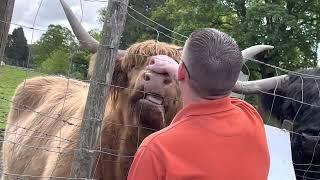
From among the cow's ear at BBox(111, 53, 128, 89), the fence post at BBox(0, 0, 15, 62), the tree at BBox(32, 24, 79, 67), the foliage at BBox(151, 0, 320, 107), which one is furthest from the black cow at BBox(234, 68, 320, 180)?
the foliage at BBox(151, 0, 320, 107)

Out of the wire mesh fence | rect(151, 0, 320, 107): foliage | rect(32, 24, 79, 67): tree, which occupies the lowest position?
the wire mesh fence

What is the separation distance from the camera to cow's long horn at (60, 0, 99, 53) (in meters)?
3.74

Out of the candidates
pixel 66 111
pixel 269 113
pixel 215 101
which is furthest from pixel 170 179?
pixel 269 113

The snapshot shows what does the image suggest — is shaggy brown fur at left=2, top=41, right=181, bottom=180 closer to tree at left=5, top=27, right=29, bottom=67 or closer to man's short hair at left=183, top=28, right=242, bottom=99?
tree at left=5, top=27, right=29, bottom=67

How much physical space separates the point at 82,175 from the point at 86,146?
174 mm

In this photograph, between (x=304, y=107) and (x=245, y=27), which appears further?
(x=245, y=27)

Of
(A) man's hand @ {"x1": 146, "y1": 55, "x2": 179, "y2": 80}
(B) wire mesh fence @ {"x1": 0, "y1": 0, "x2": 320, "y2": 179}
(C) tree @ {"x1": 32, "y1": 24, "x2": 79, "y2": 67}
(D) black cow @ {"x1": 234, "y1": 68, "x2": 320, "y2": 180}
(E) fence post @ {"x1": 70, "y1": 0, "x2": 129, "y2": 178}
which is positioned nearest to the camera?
(A) man's hand @ {"x1": 146, "y1": 55, "x2": 179, "y2": 80}

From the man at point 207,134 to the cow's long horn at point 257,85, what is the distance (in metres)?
2.59

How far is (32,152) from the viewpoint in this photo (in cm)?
549

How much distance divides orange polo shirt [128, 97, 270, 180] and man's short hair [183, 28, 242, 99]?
0.06 m

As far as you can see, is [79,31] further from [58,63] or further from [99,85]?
[58,63]

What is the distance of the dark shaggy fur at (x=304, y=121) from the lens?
5035mm

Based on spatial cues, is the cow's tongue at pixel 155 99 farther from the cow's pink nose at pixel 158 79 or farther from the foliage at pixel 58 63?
the foliage at pixel 58 63

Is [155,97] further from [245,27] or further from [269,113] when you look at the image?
Result: [245,27]
